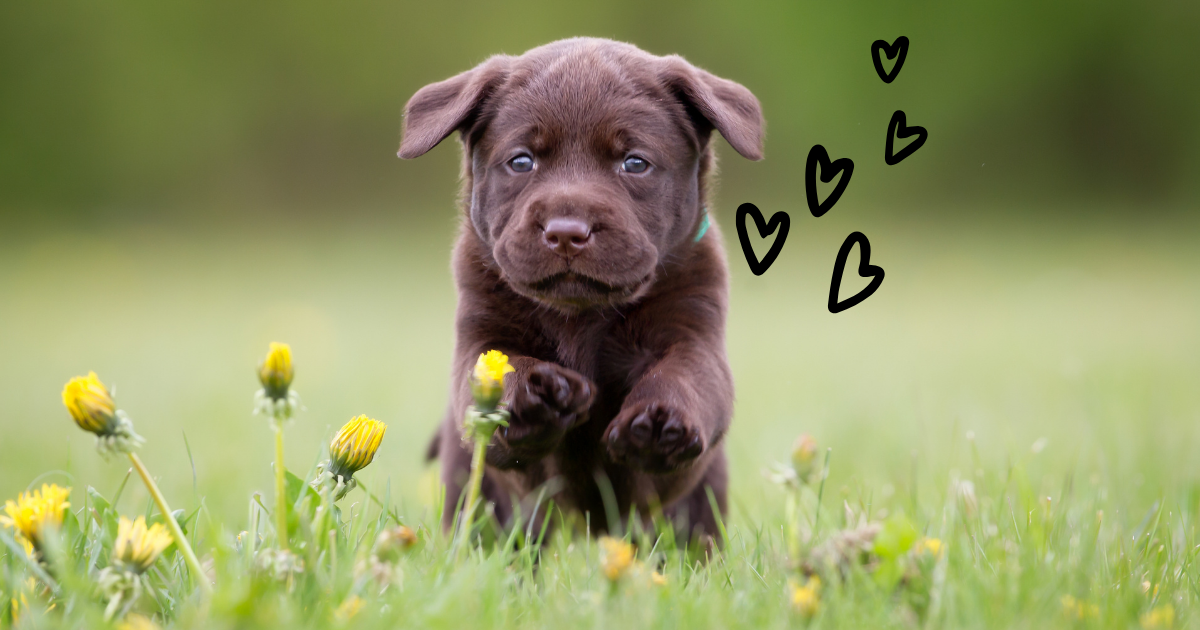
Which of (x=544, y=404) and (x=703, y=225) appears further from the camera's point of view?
(x=703, y=225)

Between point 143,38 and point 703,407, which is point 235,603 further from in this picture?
point 143,38

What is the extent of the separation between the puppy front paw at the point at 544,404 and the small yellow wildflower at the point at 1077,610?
90 centimetres

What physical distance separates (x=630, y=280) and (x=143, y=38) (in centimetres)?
1674

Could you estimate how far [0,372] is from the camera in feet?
22.9

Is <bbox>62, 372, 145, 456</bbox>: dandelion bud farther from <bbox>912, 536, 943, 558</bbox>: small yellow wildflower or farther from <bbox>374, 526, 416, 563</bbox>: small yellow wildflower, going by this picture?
<bbox>912, 536, 943, 558</bbox>: small yellow wildflower

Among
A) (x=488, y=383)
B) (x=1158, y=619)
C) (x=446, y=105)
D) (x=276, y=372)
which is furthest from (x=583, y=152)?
(x=1158, y=619)

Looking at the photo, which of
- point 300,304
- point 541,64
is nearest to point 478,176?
point 541,64

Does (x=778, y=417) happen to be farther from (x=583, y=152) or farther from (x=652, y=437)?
(x=652, y=437)

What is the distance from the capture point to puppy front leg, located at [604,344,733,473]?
2029 millimetres

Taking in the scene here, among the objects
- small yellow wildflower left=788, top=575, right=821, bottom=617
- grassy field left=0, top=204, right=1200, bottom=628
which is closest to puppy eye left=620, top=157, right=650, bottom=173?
grassy field left=0, top=204, right=1200, bottom=628

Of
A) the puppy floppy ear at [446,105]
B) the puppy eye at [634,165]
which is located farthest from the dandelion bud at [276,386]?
the puppy eye at [634,165]

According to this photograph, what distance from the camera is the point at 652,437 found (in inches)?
80.0

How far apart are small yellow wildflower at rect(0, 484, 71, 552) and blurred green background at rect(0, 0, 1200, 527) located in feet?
14.7

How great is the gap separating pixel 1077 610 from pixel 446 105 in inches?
73.4
